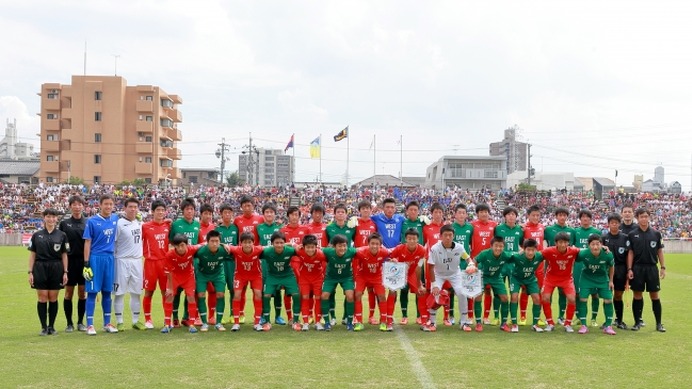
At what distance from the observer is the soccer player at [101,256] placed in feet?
28.2

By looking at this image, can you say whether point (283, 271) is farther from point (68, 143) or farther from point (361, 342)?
point (68, 143)

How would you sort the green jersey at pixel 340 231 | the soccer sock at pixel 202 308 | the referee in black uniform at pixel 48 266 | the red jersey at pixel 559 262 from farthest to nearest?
the green jersey at pixel 340 231, the red jersey at pixel 559 262, the soccer sock at pixel 202 308, the referee in black uniform at pixel 48 266

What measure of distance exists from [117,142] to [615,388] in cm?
5545

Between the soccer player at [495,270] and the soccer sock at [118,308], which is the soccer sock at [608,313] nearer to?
the soccer player at [495,270]

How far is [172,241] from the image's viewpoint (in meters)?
8.95

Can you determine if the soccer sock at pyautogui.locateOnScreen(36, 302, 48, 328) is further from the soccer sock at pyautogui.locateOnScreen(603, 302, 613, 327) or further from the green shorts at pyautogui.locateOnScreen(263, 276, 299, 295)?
the soccer sock at pyautogui.locateOnScreen(603, 302, 613, 327)

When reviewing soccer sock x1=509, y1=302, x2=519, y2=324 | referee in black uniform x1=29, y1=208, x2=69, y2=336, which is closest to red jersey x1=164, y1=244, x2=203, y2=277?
referee in black uniform x1=29, y1=208, x2=69, y2=336

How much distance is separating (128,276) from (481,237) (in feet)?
17.4

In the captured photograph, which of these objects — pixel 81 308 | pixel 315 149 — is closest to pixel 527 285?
pixel 81 308

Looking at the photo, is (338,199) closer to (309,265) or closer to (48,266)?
(309,265)

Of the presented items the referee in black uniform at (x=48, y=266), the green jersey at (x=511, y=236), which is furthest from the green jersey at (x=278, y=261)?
the green jersey at (x=511, y=236)

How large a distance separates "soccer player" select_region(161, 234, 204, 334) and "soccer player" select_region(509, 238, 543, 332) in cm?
445

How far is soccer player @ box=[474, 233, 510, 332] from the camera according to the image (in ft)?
29.7

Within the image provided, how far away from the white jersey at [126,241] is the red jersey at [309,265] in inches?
87.4
